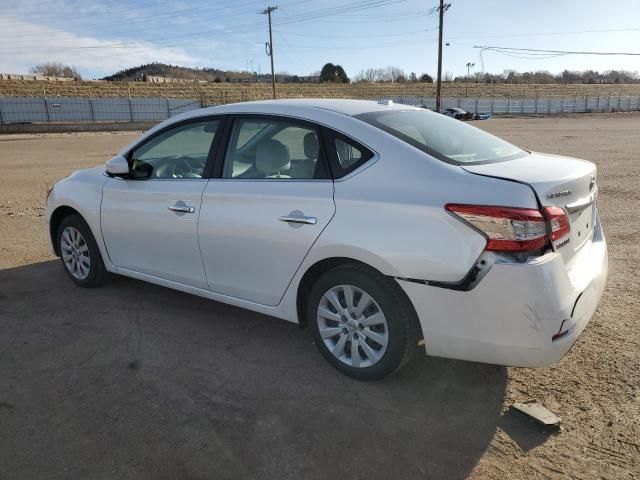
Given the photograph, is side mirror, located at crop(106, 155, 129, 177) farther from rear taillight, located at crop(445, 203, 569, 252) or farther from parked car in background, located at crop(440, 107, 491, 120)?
parked car in background, located at crop(440, 107, 491, 120)

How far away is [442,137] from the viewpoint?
3.33 metres

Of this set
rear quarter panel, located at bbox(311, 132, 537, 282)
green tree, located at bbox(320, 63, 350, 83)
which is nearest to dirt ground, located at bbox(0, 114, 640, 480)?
rear quarter panel, located at bbox(311, 132, 537, 282)

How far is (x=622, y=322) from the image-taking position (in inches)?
154

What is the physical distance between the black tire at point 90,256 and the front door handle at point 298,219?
7.56ft

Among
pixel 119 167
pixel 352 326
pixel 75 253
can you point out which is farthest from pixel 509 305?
pixel 75 253

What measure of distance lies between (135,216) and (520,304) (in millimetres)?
3024

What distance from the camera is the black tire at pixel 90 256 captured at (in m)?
4.71

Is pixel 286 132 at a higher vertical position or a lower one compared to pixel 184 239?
higher

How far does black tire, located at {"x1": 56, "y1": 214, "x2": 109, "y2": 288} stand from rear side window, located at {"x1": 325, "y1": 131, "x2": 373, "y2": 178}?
2634 millimetres

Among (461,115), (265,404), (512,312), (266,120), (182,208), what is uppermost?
(266,120)

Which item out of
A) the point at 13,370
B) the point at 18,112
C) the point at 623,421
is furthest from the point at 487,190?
the point at 18,112

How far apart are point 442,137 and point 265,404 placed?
2.00 metres

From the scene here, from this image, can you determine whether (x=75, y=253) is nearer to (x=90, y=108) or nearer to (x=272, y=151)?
(x=272, y=151)

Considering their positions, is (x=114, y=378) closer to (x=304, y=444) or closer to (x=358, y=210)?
(x=304, y=444)
